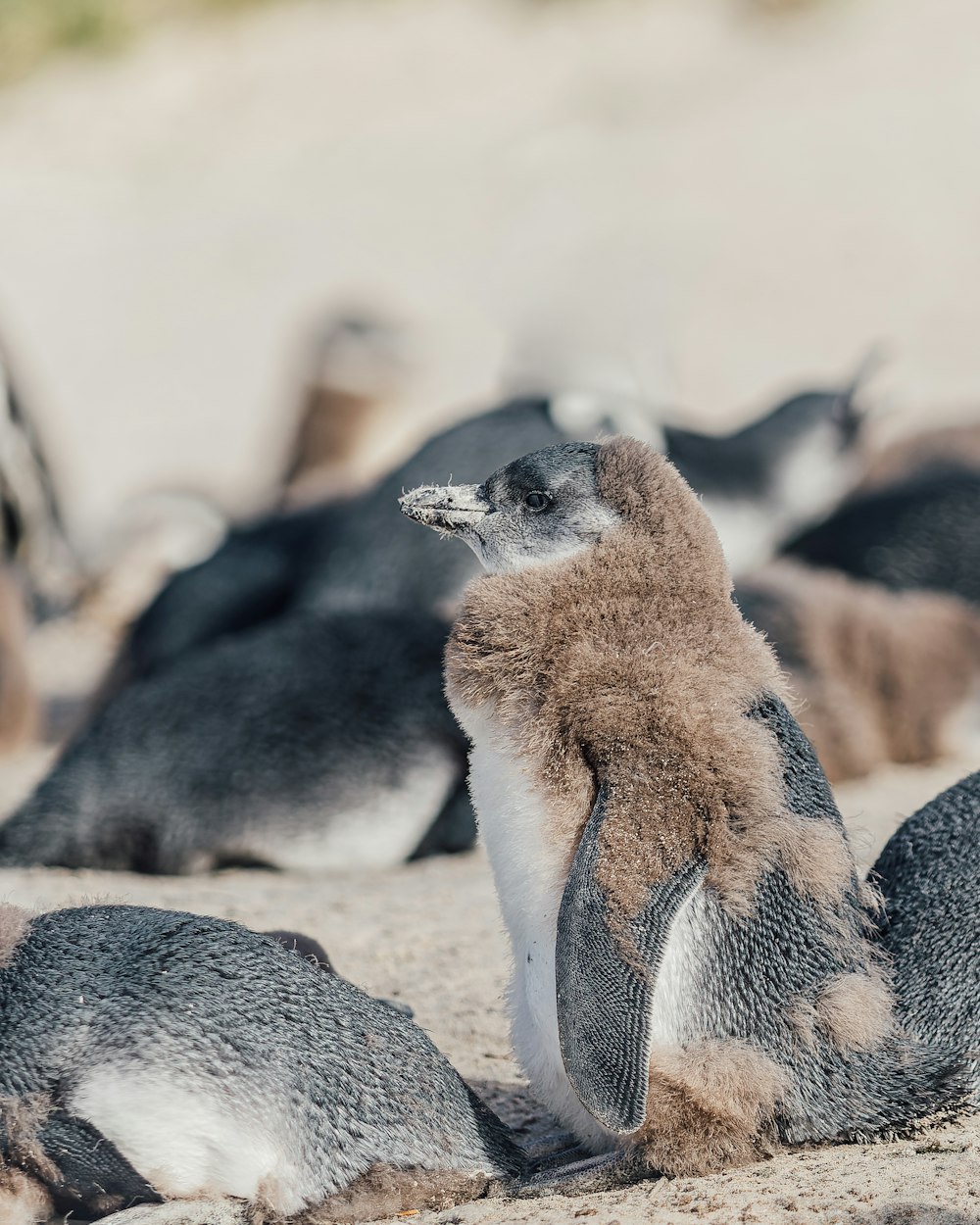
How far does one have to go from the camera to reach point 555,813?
8.54ft

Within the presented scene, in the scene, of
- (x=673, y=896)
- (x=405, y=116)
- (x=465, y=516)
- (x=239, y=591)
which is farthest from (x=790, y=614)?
(x=405, y=116)

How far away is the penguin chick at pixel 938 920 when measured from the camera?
2.68 meters

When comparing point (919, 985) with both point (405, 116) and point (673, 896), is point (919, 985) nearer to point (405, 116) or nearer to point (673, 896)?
point (673, 896)

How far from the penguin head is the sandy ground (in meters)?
0.72

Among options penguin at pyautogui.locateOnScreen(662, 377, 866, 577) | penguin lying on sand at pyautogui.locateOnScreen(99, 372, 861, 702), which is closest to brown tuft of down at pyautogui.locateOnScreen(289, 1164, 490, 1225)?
penguin lying on sand at pyautogui.locateOnScreen(99, 372, 861, 702)

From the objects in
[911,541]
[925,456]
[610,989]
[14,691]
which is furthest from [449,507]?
[925,456]

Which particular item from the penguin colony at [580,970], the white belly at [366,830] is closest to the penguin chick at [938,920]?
the penguin colony at [580,970]

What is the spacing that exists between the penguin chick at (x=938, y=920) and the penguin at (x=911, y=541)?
3.88 meters

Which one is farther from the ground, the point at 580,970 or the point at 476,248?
the point at 580,970

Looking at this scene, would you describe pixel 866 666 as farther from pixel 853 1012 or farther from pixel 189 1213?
pixel 189 1213

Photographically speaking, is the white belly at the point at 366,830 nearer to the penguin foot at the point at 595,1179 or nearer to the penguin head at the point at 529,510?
the penguin head at the point at 529,510

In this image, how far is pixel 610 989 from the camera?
7.98 ft

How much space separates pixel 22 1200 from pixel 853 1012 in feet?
4.17

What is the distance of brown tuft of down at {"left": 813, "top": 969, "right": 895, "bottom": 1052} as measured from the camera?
8.32 ft
